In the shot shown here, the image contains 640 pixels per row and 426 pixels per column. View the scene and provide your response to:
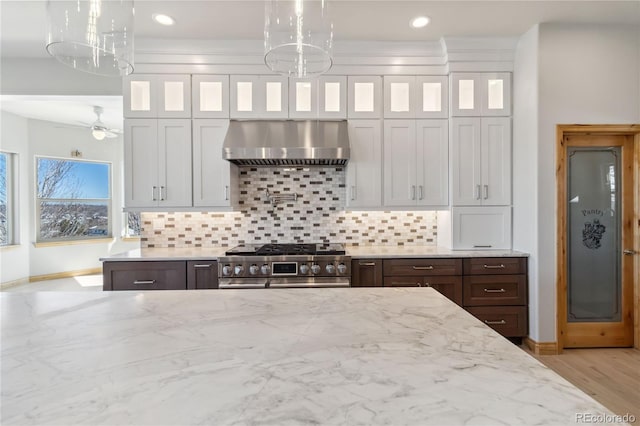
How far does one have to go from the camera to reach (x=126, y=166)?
330 centimetres

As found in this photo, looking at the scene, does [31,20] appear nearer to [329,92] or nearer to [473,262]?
[329,92]

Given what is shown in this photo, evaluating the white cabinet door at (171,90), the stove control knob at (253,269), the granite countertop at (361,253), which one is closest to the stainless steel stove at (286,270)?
the stove control knob at (253,269)

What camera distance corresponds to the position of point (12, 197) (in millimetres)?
5562

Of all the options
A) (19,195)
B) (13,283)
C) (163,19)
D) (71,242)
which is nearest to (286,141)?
(163,19)

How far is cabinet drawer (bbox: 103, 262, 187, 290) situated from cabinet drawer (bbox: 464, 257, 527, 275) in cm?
268

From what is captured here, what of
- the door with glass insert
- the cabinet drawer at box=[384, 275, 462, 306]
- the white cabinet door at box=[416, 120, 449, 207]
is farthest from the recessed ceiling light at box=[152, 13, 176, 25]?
the door with glass insert

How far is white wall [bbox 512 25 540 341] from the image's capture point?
120 inches

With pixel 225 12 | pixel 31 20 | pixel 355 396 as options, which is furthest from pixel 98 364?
pixel 31 20

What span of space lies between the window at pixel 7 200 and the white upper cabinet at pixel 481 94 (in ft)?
22.8

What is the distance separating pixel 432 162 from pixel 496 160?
0.64m

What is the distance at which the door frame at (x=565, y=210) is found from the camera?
3.03 metres

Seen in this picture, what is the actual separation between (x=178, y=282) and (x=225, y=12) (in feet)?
7.98

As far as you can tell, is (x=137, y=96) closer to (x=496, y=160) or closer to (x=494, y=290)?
(x=496, y=160)

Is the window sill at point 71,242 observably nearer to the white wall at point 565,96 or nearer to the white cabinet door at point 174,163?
the white cabinet door at point 174,163
